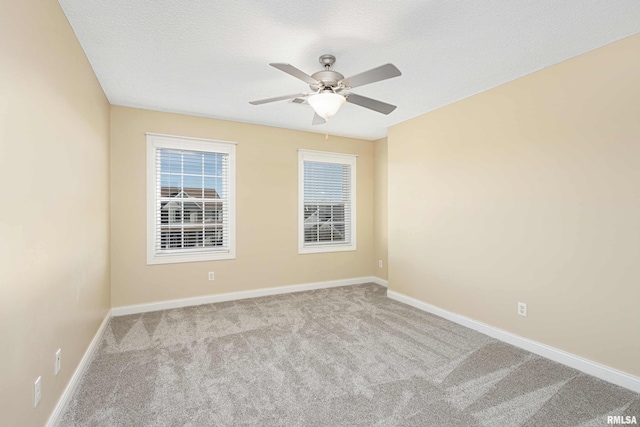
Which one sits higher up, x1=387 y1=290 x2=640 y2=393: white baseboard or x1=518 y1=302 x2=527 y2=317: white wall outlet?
x1=518 y1=302 x2=527 y2=317: white wall outlet

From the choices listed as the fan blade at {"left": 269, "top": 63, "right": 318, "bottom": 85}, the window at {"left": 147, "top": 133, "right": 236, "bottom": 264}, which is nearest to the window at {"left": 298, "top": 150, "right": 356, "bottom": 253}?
the window at {"left": 147, "top": 133, "right": 236, "bottom": 264}

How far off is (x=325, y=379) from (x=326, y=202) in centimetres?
324

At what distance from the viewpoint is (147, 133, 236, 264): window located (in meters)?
3.94

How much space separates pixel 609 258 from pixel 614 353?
72cm

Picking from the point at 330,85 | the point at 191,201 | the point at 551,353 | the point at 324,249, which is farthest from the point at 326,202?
the point at 551,353

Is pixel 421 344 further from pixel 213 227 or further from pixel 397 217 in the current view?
pixel 213 227

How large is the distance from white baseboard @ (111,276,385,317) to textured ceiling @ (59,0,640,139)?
2584 mm

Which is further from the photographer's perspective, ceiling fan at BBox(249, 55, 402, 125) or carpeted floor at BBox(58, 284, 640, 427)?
ceiling fan at BBox(249, 55, 402, 125)

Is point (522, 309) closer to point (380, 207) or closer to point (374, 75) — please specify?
point (374, 75)

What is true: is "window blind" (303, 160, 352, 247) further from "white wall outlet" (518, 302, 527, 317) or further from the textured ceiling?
"white wall outlet" (518, 302, 527, 317)

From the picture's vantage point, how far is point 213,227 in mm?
4328

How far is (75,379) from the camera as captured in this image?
7.24ft

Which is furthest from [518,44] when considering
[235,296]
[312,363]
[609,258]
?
[235,296]

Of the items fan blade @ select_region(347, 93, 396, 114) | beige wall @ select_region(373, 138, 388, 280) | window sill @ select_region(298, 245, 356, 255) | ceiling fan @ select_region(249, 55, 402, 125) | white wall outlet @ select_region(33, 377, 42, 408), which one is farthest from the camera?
beige wall @ select_region(373, 138, 388, 280)
